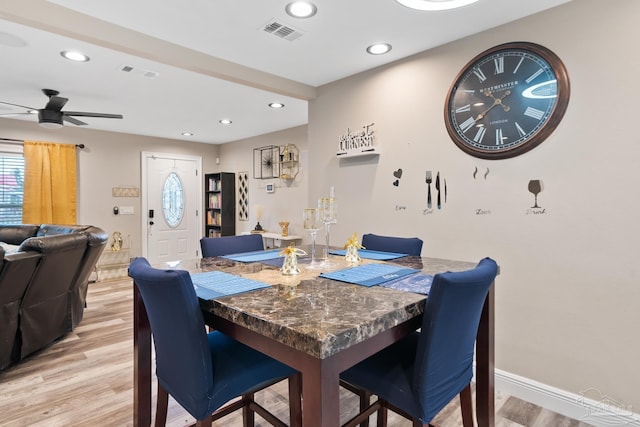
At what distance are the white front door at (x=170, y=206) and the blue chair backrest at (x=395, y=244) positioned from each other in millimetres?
4950

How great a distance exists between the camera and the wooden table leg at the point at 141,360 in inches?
60.0

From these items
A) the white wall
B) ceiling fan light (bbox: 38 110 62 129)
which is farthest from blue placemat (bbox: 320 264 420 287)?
ceiling fan light (bbox: 38 110 62 129)

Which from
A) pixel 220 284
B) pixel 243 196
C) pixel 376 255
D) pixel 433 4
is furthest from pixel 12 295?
pixel 243 196

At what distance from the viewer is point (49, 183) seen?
16.5 feet

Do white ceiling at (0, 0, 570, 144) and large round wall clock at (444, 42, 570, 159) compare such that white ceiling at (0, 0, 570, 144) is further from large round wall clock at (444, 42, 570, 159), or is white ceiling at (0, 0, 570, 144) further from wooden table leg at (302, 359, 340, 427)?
wooden table leg at (302, 359, 340, 427)

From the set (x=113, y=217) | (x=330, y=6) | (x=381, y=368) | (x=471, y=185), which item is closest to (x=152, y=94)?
(x=330, y=6)

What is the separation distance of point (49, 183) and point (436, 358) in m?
5.83

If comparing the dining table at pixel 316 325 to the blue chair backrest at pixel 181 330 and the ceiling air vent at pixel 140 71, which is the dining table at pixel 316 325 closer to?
the blue chair backrest at pixel 181 330

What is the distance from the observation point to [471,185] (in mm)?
2420

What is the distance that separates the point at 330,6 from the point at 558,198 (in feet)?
5.78

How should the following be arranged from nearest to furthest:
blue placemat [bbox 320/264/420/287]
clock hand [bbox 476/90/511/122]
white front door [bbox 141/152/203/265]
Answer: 1. blue placemat [bbox 320/264/420/287]
2. clock hand [bbox 476/90/511/122]
3. white front door [bbox 141/152/203/265]

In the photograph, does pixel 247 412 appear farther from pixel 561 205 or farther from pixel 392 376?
pixel 561 205

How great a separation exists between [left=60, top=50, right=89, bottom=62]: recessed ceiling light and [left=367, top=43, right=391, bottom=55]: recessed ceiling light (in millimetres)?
2224

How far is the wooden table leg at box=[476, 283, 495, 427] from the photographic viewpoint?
1539 millimetres
